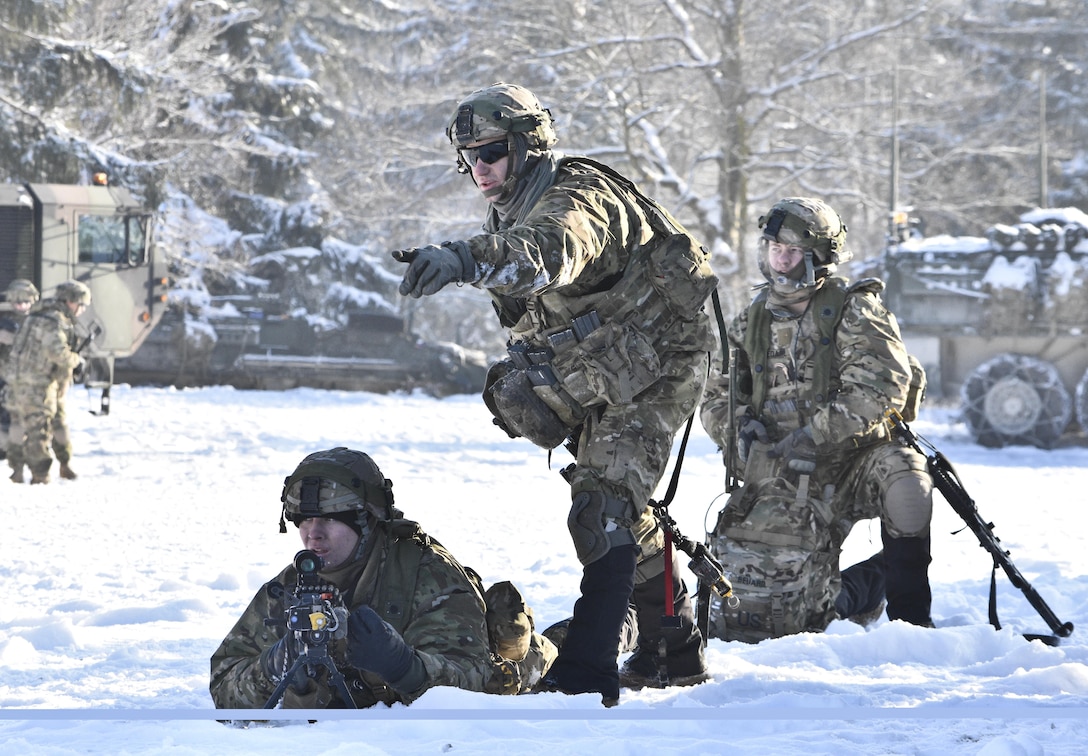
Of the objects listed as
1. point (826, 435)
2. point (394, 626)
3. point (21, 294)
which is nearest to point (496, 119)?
point (394, 626)

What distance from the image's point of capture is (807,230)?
664 cm

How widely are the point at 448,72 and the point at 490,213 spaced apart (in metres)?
21.9

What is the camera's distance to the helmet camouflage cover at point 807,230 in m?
6.64

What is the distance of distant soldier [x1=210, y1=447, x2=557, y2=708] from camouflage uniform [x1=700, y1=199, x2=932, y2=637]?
7.58ft

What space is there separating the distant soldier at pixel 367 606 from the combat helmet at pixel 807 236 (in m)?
2.62

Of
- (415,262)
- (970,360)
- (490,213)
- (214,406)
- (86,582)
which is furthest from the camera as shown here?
(214,406)

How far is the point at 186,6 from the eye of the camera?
28781 mm

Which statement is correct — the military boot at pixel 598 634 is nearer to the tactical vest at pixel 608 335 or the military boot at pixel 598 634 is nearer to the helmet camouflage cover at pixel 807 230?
the tactical vest at pixel 608 335

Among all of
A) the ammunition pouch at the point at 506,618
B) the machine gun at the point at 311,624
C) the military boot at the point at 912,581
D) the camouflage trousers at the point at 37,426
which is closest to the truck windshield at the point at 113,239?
Result: the camouflage trousers at the point at 37,426

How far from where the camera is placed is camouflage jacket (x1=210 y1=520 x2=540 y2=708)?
4.15 meters

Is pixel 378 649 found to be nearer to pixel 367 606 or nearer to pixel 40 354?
pixel 367 606

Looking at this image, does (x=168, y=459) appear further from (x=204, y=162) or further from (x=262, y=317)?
(x=204, y=162)

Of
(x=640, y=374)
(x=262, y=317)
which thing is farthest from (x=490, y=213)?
(x=262, y=317)

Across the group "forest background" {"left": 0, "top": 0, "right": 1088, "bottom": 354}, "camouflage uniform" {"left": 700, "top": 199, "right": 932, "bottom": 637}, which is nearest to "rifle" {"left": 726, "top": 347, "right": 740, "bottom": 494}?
"camouflage uniform" {"left": 700, "top": 199, "right": 932, "bottom": 637}
